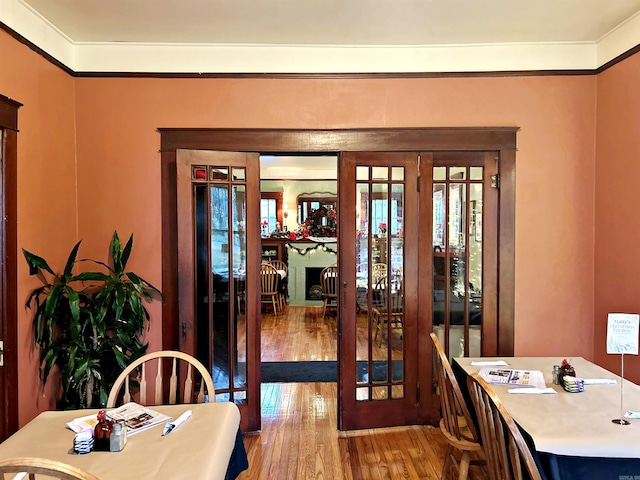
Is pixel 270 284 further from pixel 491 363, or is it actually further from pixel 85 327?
pixel 491 363

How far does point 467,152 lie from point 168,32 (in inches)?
90.3

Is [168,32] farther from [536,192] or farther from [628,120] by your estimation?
[628,120]

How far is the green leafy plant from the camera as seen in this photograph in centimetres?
257

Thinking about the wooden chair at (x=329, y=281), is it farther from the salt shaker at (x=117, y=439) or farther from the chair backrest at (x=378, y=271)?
the salt shaker at (x=117, y=439)

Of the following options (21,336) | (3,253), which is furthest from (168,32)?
(21,336)

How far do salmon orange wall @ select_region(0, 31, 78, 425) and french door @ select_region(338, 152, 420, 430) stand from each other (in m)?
1.96

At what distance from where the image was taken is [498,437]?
1.64 meters

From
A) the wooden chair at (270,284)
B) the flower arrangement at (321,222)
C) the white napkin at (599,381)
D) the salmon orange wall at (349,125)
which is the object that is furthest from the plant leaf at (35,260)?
the flower arrangement at (321,222)

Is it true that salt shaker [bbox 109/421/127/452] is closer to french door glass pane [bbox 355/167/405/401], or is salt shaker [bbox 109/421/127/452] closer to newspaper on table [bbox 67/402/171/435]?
newspaper on table [bbox 67/402/171/435]

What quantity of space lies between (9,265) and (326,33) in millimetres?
2462

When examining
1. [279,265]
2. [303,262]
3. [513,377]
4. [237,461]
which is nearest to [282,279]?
[279,265]

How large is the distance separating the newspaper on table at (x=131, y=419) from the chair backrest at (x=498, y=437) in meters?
1.30

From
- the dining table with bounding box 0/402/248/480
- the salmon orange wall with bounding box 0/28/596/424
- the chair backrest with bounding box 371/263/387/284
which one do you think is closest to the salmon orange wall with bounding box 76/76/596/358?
the salmon orange wall with bounding box 0/28/596/424

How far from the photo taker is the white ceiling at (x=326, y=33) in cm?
258
